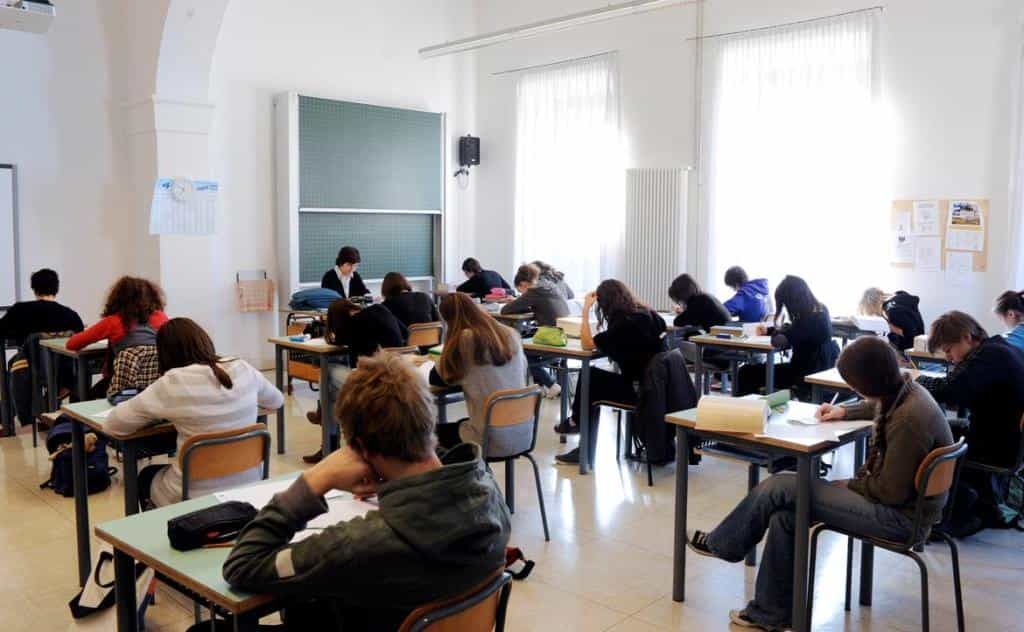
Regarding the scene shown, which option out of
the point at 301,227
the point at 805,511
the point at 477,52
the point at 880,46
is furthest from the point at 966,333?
the point at 477,52

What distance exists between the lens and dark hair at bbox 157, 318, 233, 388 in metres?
3.22

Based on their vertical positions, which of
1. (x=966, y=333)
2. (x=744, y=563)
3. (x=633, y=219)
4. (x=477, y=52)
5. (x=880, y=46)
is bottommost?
(x=744, y=563)

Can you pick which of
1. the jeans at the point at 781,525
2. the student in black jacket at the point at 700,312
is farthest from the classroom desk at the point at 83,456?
the student in black jacket at the point at 700,312

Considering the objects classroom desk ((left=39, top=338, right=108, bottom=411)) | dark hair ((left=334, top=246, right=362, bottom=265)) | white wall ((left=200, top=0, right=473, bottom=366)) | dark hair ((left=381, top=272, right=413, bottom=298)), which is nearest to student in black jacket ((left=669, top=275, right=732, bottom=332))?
dark hair ((left=381, top=272, right=413, bottom=298))

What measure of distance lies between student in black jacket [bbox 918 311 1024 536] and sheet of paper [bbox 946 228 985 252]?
3.13m

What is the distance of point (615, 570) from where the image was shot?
3.83 m

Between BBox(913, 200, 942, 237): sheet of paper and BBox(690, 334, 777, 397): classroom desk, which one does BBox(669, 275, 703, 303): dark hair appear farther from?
BBox(913, 200, 942, 237): sheet of paper

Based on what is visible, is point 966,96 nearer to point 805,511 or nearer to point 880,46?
point 880,46

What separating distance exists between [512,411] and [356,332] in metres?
1.64

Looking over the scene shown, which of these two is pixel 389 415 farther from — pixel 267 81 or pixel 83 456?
pixel 267 81

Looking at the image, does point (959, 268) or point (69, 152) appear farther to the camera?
point (69, 152)

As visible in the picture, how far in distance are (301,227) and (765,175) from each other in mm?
4580

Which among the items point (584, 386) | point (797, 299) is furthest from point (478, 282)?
point (797, 299)

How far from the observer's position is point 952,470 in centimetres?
296
